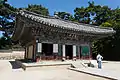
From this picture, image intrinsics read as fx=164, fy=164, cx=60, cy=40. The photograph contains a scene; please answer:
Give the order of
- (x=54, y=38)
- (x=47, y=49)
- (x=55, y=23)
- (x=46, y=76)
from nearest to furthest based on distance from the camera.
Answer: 1. (x=46, y=76)
2. (x=47, y=49)
3. (x=54, y=38)
4. (x=55, y=23)

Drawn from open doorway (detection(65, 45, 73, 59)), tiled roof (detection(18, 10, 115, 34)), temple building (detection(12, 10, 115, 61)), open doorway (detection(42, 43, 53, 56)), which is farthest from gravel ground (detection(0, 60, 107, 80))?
open doorway (detection(65, 45, 73, 59))

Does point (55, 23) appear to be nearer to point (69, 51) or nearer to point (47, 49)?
point (69, 51)

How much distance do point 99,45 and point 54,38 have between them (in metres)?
13.9

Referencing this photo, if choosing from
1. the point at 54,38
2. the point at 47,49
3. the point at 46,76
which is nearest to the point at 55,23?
the point at 54,38

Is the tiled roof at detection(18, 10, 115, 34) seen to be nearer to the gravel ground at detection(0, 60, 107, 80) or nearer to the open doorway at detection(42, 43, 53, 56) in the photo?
the open doorway at detection(42, 43, 53, 56)

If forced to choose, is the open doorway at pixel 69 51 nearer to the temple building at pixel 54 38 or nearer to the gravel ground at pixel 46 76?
the temple building at pixel 54 38

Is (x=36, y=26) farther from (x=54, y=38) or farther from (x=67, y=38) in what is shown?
(x=67, y=38)

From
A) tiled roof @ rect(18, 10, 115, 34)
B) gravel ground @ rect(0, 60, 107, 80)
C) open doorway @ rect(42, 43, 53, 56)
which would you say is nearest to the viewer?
gravel ground @ rect(0, 60, 107, 80)

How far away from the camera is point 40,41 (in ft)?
48.5

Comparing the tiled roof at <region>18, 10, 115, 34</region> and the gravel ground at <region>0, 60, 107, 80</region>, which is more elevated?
the tiled roof at <region>18, 10, 115, 34</region>

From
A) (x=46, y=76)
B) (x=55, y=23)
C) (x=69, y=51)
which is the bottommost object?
(x=46, y=76)

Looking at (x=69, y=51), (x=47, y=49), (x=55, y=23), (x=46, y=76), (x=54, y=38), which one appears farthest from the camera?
(x=55, y=23)

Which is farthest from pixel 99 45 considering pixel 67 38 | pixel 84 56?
pixel 67 38

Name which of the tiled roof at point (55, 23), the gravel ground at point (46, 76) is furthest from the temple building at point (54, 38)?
the gravel ground at point (46, 76)
